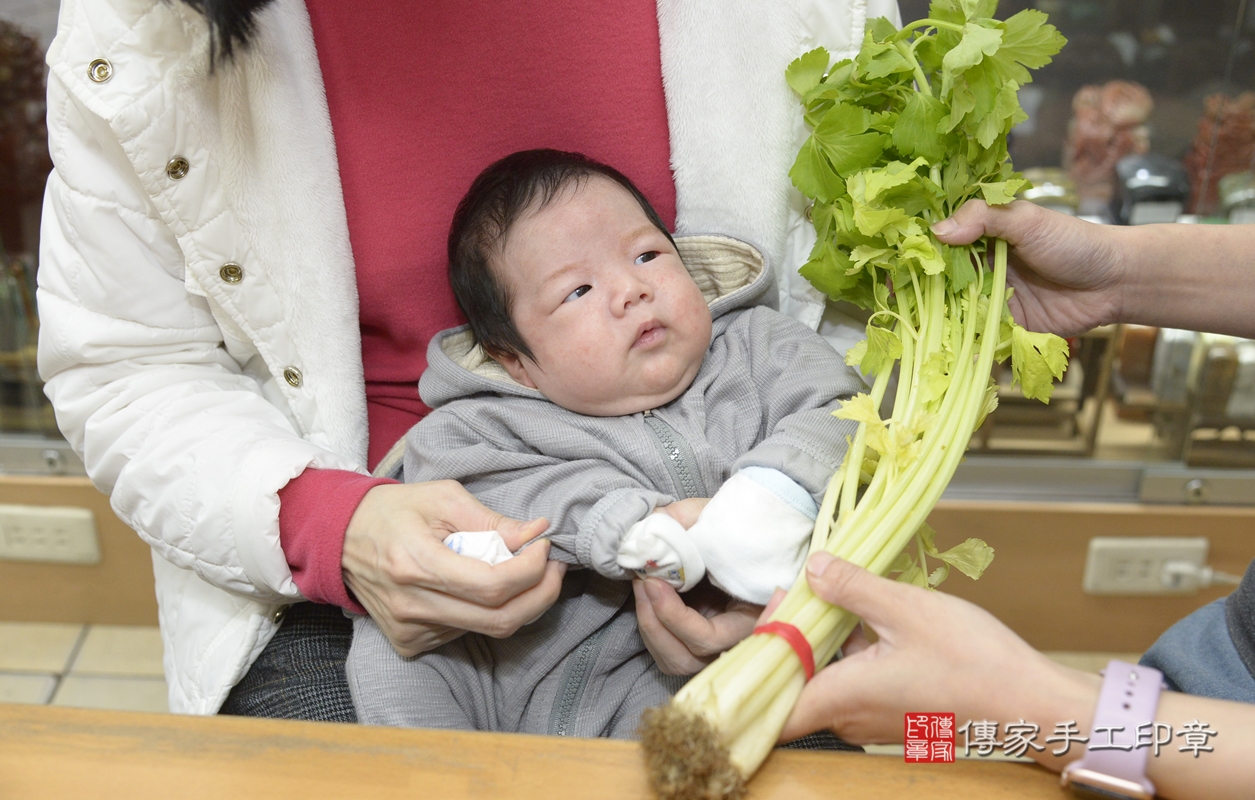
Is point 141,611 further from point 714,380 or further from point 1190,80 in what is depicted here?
point 1190,80

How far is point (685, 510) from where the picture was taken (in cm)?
102

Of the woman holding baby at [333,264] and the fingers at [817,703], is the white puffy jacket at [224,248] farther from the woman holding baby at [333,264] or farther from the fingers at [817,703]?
the fingers at [817,703]

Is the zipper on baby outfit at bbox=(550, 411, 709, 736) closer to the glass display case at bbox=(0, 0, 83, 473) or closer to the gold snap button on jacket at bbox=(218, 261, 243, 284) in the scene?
the gold snap button on jacket at bbox=(218, 261, 243, 284)

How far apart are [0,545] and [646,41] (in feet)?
6.60

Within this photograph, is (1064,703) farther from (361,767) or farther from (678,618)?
(361,767)

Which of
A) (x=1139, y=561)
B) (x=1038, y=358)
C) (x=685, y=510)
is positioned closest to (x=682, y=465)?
(x=685, y=510)

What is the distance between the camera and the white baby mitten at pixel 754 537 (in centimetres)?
94

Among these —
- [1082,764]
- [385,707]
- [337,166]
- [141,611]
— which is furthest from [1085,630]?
[141,611]

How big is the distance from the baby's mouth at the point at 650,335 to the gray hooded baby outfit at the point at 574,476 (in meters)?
0.10

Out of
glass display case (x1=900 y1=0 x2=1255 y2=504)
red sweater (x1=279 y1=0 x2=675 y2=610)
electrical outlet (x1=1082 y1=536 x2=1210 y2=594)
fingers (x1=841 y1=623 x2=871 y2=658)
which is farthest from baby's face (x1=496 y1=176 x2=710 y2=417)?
electrical outlet (x1=1082 y1=536 x2=1210 y2=594)

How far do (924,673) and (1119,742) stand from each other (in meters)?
0.16

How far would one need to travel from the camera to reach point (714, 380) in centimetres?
119

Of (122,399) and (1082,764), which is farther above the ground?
(122,399)

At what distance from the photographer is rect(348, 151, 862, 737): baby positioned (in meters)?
1.05
